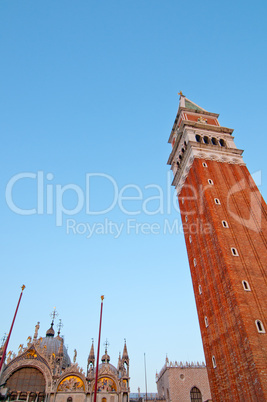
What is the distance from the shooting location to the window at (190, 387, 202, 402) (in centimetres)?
4081

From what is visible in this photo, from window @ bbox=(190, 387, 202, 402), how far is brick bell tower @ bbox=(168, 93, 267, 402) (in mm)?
14417

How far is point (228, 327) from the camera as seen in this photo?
27.0 meters

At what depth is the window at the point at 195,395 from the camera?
134ft

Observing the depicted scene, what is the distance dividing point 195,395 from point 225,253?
911 inches

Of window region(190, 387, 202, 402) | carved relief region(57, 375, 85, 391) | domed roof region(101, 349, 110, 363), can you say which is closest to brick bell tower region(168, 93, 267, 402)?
carved relief region(57, 375, 85, 391)

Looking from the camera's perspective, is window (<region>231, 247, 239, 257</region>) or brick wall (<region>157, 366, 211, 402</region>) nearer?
window (<region>231, 247, 239, 257</region>)

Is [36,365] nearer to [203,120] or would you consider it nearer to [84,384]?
[84,384]

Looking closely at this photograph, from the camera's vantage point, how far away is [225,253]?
97.9 feet

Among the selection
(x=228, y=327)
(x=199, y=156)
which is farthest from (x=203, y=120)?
(x=228, y=327)

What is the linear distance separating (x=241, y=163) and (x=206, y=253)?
1509cm

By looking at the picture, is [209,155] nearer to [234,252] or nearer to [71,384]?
[234,252]

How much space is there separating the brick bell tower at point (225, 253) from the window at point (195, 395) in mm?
14417

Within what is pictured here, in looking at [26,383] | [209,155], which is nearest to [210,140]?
[209,155]

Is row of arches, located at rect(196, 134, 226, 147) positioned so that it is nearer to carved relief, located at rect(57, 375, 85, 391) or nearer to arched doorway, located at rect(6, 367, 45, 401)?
carved relief, located at rect(57, 375, 85, 391)
